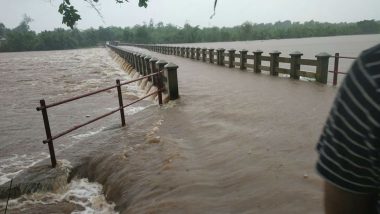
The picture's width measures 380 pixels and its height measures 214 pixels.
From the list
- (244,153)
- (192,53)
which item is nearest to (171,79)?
(244,153)

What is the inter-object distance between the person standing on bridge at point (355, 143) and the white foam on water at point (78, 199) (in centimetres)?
414

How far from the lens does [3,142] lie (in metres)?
9.25

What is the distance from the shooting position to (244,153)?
5414mm

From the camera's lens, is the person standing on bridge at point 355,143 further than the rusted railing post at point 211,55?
No

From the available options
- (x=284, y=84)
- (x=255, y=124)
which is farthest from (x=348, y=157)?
(x=284, y=84)

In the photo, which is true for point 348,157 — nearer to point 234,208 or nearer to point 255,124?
point 234,208

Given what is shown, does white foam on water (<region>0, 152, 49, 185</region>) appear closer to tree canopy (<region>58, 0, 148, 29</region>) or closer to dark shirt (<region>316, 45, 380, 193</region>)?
tree canopy (<region>58, 0, 148, 29</region>)

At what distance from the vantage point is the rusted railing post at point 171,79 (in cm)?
968

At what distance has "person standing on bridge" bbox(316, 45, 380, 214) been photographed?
2.80 ft

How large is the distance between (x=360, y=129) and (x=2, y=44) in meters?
130

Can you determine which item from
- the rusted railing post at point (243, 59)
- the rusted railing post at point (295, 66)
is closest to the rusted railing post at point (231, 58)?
the rusted railing post at point (243, 59)

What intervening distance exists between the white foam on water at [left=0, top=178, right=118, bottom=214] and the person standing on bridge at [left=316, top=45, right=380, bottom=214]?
13.6ft

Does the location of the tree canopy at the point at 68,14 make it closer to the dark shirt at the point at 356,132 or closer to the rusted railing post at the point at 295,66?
the dark shirt at the point at 356,132

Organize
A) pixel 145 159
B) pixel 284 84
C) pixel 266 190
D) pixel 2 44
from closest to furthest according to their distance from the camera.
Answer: pixel 266 190 → pixel 145 159 → pixel 284 84 → pixel 2 44
